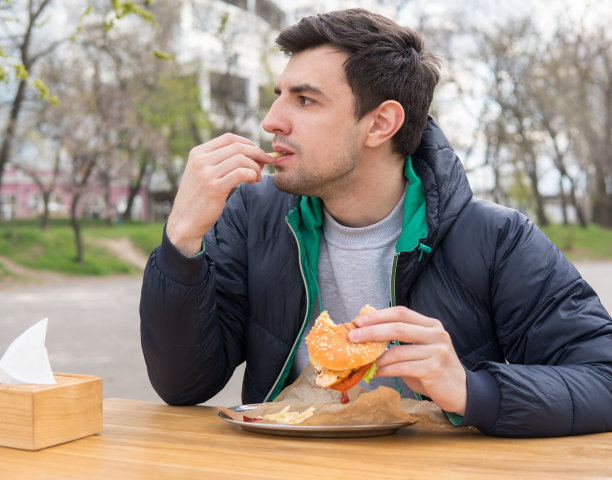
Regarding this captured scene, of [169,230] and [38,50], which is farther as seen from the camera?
[38,50]

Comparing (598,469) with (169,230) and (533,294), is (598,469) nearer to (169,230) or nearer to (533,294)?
(533,294)

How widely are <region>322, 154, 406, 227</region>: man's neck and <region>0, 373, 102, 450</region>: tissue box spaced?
1.12 metres

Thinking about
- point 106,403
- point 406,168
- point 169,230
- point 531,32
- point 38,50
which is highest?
point 531,32

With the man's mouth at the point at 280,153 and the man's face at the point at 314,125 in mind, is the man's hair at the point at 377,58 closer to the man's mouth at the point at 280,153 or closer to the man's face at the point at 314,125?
the man's face at the point at 314,125

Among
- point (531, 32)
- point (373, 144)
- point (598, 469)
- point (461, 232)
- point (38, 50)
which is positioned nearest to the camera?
point (598, 469)

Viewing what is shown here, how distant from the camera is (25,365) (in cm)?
164

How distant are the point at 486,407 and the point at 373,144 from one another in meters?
1.03

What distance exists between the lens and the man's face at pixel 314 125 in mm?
2266

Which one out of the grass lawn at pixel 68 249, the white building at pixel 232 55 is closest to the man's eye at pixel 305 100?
the grass lawn at pixel 68 249

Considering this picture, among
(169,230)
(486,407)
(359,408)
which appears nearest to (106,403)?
(169,230)

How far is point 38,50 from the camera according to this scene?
21.5 meters

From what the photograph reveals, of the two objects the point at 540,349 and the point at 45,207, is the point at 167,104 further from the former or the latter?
Answer: the point at 540,349

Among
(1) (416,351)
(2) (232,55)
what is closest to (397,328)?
(1) (416,351)

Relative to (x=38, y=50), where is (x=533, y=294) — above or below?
below
